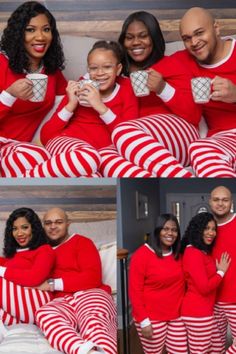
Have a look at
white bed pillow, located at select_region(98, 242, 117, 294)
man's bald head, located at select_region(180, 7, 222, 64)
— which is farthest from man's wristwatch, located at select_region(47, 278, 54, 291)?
man's bald head, located at select_region(180, 7, 222, 64)

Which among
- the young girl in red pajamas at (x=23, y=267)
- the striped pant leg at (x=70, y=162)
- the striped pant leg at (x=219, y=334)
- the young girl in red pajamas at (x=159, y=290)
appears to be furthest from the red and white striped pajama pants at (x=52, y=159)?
the striped pant leg at (x=219, y=334)

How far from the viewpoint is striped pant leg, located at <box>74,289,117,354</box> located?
4.78 feet

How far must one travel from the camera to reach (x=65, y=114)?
152cm

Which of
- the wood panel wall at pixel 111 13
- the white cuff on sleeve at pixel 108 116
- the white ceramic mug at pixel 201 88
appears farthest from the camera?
the wood panel wall at pixel 111 13

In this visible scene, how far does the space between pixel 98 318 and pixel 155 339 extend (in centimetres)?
14

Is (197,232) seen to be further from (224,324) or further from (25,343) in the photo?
(25,343)

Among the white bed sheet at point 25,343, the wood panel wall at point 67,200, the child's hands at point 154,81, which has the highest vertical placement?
the child's hands at point 154,81

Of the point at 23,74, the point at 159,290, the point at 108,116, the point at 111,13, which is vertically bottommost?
the point at 159,290

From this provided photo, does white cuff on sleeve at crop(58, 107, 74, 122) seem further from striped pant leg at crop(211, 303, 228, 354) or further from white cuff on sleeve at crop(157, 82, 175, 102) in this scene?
striped pant leg at crop(211, 303, 228, 354)

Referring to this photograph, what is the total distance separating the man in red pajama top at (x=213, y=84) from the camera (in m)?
1.42

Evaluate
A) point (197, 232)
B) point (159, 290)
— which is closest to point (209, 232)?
point (197, 232)

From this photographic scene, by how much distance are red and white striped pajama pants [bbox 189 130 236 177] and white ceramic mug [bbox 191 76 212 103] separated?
0.32ft

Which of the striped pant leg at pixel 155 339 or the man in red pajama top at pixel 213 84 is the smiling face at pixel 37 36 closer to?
the man in red pajama top at pixel 213 84

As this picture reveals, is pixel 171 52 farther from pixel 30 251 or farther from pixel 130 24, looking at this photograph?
pixel 30 251
